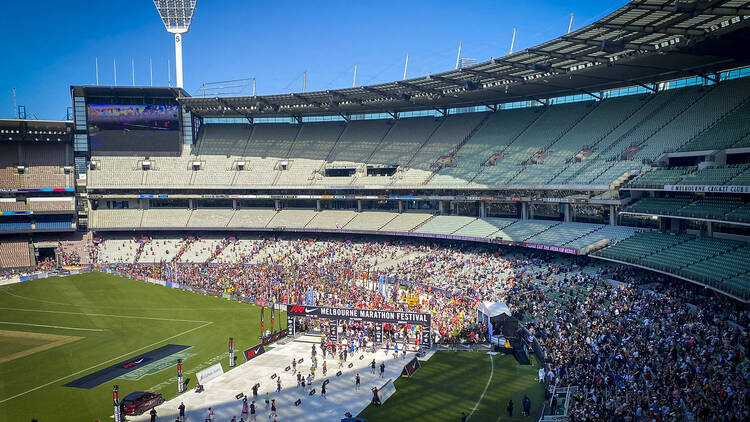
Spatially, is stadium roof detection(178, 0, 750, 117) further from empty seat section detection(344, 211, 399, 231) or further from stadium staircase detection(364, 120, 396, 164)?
empty seat section detection(344, 211, 399, 231)

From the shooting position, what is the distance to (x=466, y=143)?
5838cm

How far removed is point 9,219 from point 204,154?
2271cm

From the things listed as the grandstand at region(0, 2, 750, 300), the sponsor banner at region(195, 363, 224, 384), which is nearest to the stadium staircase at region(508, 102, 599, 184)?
the grandstand at region(0, 2, 750, 300)

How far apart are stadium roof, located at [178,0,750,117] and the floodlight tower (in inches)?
235

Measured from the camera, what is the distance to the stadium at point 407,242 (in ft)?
82.0

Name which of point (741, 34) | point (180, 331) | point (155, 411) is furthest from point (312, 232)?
point (741, 34)

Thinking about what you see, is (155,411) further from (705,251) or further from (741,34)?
(741,34)

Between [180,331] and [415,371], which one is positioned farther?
[180,331]

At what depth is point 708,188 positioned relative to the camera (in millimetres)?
30484

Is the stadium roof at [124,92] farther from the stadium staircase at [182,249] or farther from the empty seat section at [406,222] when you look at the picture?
the empty seat section at [406,222]

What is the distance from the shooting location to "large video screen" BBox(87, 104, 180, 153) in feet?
217

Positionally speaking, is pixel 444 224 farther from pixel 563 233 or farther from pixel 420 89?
pixel 420 89

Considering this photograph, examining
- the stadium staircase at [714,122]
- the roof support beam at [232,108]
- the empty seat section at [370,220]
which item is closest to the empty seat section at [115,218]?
the roof support beam at [232,108]

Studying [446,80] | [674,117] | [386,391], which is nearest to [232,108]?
[446,80]
